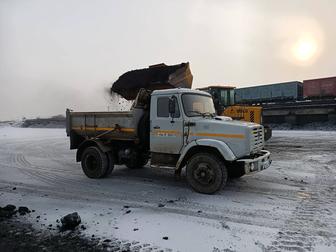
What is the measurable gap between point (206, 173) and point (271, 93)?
34.4 metres

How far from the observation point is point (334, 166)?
10.3m

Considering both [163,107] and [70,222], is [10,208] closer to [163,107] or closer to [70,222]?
[70,222]

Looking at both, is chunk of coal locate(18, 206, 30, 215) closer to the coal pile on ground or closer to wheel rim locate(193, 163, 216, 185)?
the coal pile on ground

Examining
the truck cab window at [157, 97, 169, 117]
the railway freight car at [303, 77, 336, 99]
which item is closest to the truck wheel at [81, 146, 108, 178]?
the truck cab window at [157, 97, 169, 117]

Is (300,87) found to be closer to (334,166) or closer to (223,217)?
(334,166)

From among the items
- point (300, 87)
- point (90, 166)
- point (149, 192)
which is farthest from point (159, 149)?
point (300, 87)

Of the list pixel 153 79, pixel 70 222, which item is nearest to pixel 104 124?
pixel 153 79

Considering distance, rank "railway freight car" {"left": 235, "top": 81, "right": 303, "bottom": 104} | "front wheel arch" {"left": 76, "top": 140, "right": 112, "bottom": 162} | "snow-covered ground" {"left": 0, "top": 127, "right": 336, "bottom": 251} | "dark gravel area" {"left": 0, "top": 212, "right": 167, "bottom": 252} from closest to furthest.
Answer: "dark gravel area" {"left": 0, "top": 212, "right": 167, "bottom": 252} → "snow-covered ground" {"left": 0, "top": 127, "right": 336, "bottom": 251} → "front wheel arch" {"left": 76, "top": 140, "right": 112, "bottom": 162} → "railway freight car" {"left": 235, "top": 81, "right": 303, "bottom": 104}

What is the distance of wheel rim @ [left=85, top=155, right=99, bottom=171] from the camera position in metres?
8.93

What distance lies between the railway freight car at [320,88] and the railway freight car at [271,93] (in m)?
1.38

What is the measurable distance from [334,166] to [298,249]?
7318 mm

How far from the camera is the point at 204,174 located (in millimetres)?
6922

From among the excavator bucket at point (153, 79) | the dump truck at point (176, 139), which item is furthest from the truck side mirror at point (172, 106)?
the excavator bucket at point (153, 79)

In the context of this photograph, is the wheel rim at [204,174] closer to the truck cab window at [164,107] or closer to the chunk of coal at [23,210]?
the truck cab window at [164,107]
